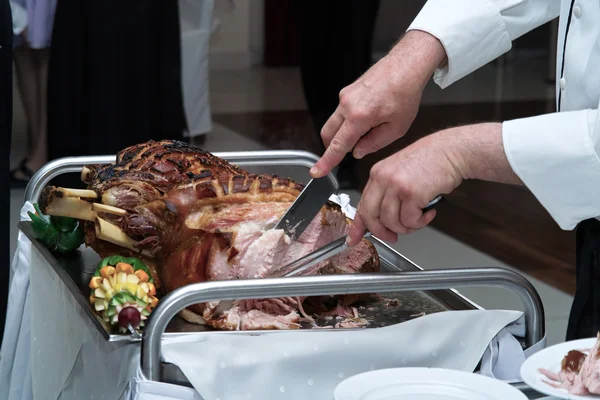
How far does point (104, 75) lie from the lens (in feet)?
12.7

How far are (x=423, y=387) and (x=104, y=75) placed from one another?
3.16 m

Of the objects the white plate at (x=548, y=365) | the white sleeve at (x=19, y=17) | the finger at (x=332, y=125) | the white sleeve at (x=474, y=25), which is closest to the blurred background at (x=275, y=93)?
the white sleeve at (x=19, y=17)

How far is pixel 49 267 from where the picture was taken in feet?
4.94

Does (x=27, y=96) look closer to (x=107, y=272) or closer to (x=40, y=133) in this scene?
(x=40, y=133)

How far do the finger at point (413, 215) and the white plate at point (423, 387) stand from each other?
0.20 m

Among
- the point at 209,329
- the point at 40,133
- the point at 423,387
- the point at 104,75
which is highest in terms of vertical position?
the point at 423,387

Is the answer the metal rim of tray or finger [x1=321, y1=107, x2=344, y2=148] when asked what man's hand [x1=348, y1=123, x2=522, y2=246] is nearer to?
the metal rim of tray

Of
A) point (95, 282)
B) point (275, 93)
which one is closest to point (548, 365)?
point (95, 282)

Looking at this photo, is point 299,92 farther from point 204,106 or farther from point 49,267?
point 49,267

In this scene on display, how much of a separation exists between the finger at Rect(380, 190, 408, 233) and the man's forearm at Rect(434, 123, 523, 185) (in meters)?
0.08

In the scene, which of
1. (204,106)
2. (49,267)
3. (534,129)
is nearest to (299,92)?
(204,106)

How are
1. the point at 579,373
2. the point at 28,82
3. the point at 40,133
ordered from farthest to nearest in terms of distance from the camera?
the point at 40,133 → the point at 28,82 → the point at 579,373

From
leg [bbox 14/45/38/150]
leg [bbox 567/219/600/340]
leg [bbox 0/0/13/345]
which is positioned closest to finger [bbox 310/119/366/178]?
leg [bbox 567/219/600/340]

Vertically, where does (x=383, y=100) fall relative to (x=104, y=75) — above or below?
above
